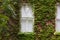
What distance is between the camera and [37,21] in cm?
1359

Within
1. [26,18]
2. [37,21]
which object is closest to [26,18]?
[26,18]

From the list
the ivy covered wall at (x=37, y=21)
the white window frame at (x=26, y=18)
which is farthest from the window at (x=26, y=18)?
the ivy covered wall at (x=37, y=21)

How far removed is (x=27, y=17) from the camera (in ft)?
45.6

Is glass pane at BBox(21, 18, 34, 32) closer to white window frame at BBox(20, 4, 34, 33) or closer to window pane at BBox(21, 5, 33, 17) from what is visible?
white window frame at BBox(20, 4, 34, 33)

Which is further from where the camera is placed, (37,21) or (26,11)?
(26,11)

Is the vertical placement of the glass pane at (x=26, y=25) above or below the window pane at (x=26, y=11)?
below

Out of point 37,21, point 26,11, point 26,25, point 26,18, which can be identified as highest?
point 26,11

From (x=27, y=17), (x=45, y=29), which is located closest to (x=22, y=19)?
(x=27, y=17)

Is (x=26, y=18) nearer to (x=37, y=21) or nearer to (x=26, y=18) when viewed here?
(x=26, y=18)

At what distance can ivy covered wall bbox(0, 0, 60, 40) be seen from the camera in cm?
1352

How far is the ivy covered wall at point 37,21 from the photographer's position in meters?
13.5

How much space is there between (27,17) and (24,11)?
34cm

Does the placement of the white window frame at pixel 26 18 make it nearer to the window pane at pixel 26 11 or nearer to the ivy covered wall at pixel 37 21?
the window pane at pixel 26 11

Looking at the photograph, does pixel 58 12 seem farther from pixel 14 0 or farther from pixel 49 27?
pixel 14 0
